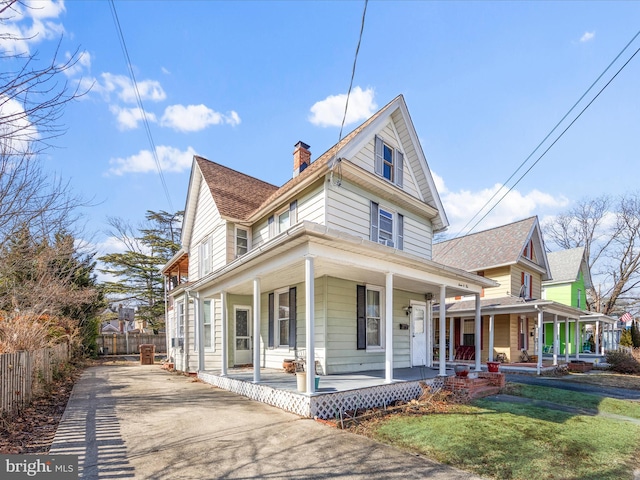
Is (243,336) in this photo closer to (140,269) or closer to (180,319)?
(180,319)

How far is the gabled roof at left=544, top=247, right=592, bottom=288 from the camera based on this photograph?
26.6 metres

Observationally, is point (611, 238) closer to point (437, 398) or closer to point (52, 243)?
Answer: point (437, 398)

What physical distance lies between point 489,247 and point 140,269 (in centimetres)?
2711

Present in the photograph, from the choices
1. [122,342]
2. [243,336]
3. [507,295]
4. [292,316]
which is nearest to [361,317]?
[292,316]

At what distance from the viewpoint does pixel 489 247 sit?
21.3 metres

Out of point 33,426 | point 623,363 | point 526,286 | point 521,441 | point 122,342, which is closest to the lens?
point 521,441

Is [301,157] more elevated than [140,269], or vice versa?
[301,157]

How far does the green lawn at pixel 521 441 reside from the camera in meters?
4.77

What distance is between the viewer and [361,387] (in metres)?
7.44

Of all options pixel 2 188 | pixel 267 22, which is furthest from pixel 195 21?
pixel 2 188

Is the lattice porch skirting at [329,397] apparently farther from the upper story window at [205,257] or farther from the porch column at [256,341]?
the upper story window at [205,257]

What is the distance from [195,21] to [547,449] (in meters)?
10.3

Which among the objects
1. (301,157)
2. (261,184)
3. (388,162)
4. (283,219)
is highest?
(301,157)

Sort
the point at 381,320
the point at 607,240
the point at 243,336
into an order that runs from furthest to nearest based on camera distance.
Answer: the point at 607,240, the point at 243,336, the point at 381,320
